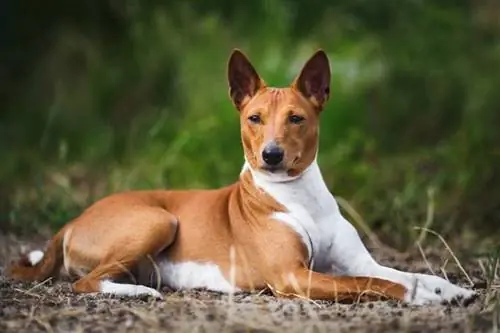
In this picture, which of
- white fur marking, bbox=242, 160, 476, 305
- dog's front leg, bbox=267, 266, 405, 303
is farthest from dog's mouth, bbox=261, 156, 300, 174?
dog's front leg, bbox=267, 266, 405, 303

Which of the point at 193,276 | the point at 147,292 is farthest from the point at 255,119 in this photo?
the point at 147,292

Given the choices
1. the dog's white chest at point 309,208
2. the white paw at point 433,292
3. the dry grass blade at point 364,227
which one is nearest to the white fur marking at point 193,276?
the dog's white chest at point 309,208

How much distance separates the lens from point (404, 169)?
8805 mm

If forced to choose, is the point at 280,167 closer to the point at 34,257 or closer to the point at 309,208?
the point at 309,208

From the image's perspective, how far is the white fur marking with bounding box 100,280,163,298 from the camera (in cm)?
555

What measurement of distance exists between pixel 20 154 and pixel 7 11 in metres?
1.26

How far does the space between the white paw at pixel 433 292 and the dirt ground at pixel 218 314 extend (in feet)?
0.26

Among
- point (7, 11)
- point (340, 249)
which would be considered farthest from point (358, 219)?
point (7, 11)

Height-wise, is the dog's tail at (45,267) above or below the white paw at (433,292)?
below

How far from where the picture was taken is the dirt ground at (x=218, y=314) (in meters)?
4.55

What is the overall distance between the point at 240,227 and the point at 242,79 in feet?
2.57

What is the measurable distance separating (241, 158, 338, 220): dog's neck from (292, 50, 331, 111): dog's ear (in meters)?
0.35

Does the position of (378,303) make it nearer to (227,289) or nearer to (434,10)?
(227,289)

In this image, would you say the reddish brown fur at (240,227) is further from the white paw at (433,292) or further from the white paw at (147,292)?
the white paw at (147,292)
